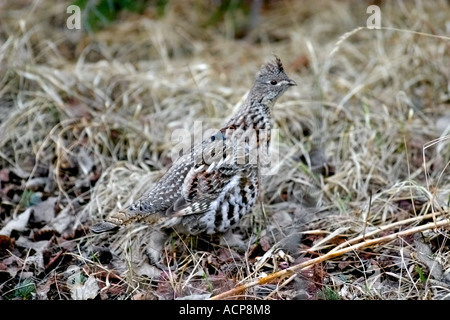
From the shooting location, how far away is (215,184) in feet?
14.1

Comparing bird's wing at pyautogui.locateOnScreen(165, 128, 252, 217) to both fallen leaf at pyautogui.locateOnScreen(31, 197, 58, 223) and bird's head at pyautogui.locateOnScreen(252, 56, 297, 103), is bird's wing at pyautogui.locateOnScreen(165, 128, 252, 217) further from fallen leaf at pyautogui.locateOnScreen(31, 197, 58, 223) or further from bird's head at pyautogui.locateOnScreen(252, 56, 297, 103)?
fallen leaf at pyautogui.locateOnScreen(31, 197, 58, 223)

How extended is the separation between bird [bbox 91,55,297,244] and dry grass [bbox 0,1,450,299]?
0.24 metres

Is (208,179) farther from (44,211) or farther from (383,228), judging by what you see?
(44,211)

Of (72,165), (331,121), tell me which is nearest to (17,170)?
(72,165)

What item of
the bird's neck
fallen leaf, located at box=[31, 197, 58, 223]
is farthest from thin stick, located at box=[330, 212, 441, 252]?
fallen leaf, located at box=[31, 197, 58, 223]

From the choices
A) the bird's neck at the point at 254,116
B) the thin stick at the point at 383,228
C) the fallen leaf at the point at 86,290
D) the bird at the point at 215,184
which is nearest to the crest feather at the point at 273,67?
the bird at the point at 215,184

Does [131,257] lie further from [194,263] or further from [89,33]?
[89,33]

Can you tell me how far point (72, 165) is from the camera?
5.27 meters

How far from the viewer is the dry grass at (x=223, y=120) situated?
4.08 m

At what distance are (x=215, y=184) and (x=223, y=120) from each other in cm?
133

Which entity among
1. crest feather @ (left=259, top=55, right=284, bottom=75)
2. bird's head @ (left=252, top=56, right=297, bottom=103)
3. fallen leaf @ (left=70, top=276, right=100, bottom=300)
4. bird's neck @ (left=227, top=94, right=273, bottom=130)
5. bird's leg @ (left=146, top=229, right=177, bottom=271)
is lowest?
fallen leaf @ (left=70, top=276, right=100, bottom=300)

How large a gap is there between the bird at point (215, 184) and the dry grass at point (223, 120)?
243mm

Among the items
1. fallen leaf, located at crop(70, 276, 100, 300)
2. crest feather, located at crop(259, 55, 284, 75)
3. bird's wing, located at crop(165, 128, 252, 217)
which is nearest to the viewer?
fallen leaf, located at crop(70, 276, 100, 300)

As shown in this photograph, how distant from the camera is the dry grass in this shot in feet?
13.4
